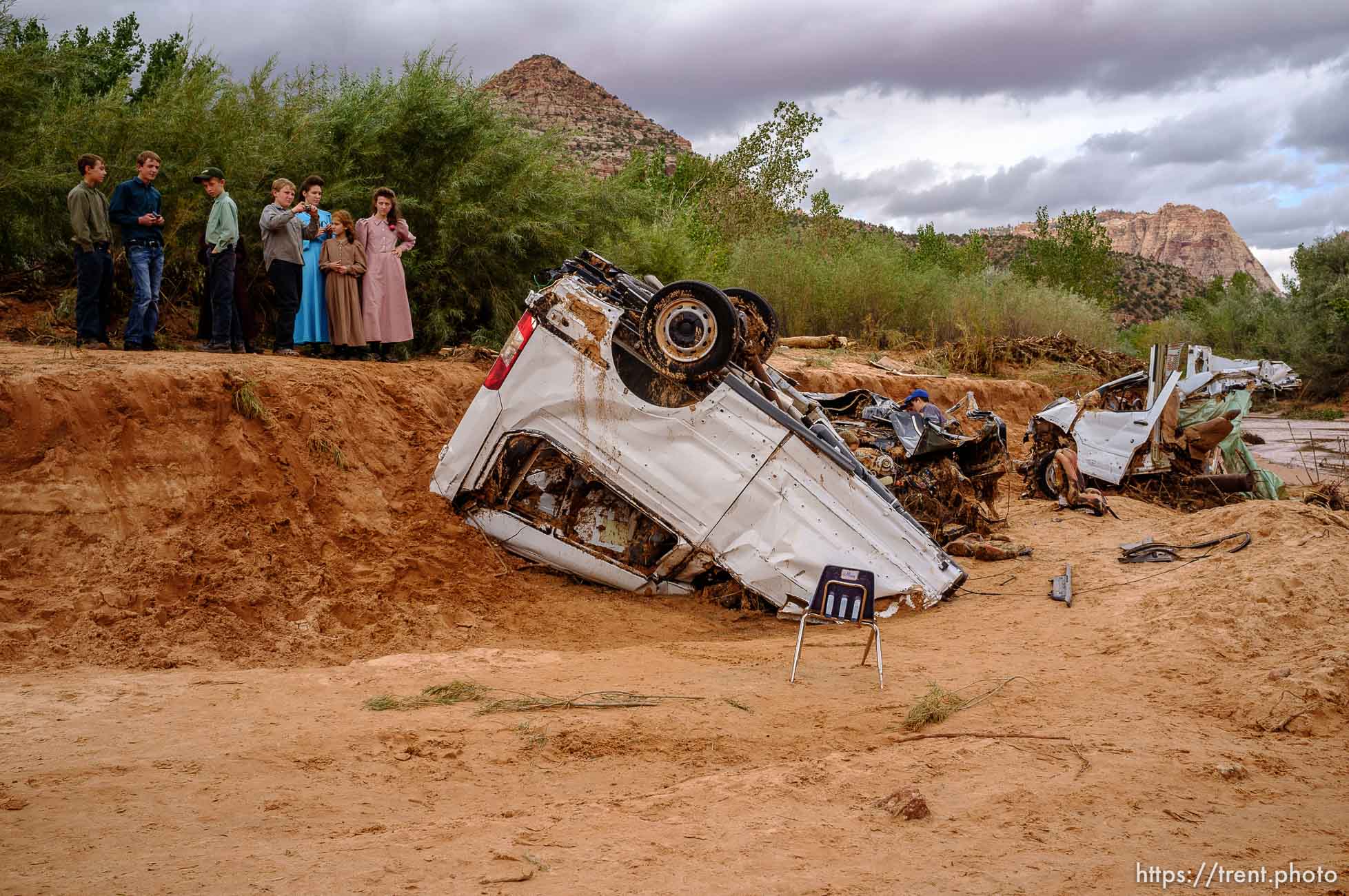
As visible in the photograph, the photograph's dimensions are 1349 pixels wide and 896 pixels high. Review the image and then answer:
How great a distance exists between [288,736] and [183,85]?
958 centimetres

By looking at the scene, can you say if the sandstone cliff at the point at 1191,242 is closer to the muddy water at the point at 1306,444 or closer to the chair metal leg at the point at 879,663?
the muddy water at the point at 1306,444

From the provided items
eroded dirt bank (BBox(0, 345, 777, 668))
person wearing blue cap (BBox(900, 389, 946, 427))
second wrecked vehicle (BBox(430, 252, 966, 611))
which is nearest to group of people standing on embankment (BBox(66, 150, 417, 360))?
eroded dirt bank (BBox(0, 345, 777, 668))

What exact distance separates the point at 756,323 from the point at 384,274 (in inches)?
180

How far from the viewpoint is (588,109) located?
7362 centimetres

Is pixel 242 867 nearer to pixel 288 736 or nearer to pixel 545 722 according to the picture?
pixel 288 736

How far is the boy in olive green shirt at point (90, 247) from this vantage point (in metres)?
8.30

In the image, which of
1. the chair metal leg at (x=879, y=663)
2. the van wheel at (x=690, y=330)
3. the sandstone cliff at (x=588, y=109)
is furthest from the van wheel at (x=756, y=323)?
the sandstone cliff at (x=588, y=109)

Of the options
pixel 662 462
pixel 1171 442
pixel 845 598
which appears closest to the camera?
pixel 845 598

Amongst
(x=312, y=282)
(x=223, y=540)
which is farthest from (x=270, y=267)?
(x=223, y=540)

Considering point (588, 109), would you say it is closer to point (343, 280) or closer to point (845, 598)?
point (343, 280)

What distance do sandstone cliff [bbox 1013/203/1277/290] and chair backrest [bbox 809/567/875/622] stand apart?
447 ft

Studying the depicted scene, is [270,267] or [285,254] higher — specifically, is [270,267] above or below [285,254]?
below

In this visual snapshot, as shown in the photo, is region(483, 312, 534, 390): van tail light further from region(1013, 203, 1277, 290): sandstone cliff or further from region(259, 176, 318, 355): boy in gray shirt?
region(1013, 203, 1277, 290): sandstone cliff

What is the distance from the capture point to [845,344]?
2097 cm
